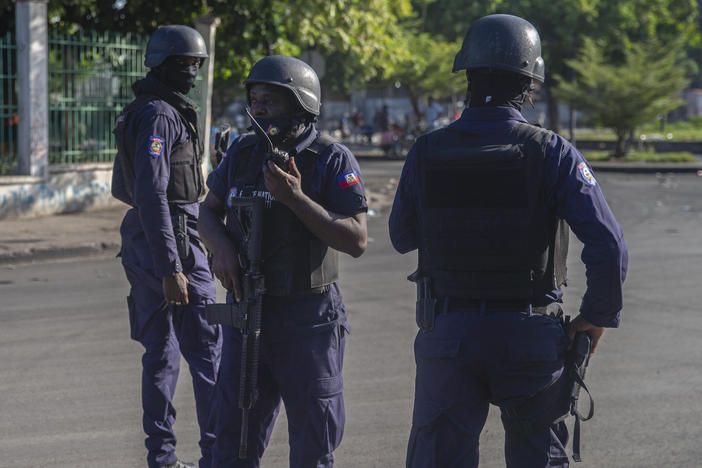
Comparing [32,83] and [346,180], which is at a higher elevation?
[32,83]

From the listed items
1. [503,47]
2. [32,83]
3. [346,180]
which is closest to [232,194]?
[346,180]

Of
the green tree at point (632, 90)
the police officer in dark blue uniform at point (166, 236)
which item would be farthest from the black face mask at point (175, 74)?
the green tree at point (632, 90)

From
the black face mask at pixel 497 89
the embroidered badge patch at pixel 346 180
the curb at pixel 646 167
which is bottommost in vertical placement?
the curb at pixel 646 167

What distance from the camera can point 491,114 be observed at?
3076 millimetres

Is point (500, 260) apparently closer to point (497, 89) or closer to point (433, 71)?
point (497, 89)

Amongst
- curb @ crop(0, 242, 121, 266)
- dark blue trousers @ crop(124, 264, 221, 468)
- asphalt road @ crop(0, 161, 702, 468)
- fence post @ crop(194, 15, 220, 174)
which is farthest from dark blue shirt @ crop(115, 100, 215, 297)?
fence post @ crop(194, 15, 220, 174)

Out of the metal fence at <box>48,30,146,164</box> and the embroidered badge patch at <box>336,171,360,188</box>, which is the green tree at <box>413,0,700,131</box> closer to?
the metal fence at <box>48,30,146,164</box>

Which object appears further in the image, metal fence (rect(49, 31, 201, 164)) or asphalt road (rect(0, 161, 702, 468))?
metal fence (rect(49, 31, 201, 164))

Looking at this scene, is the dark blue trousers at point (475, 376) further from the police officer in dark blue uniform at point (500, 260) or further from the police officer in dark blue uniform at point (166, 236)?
the police officer in dark blue uniform at point (166, 236)

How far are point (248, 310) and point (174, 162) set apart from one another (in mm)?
1210

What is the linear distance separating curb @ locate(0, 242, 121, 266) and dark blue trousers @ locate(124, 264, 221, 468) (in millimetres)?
6397

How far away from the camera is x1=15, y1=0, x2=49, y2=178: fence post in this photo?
13.1m

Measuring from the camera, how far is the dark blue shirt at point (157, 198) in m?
4.03

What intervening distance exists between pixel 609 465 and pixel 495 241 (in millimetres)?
1842
